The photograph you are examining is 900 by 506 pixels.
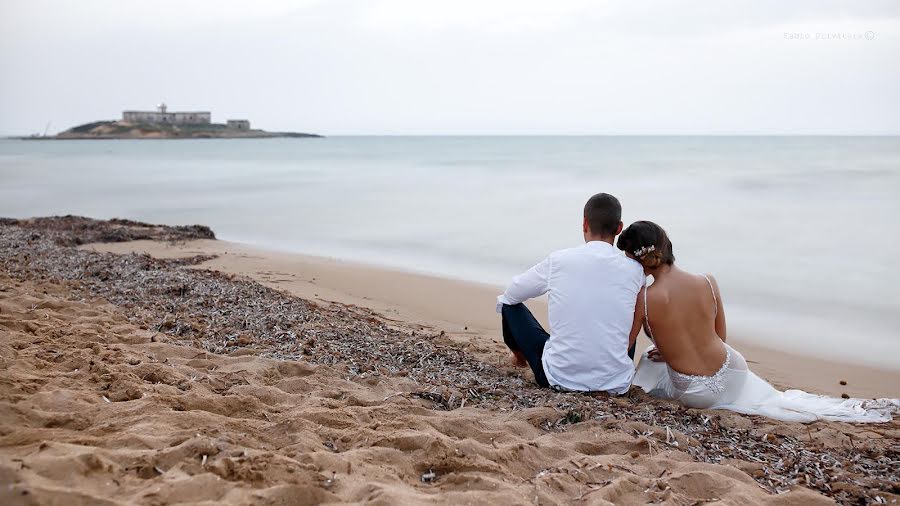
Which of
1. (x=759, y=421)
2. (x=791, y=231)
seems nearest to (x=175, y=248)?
(x=759, y=421)

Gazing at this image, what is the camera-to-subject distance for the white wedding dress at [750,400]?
3846 millimetres

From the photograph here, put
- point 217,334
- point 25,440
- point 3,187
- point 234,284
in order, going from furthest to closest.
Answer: point 3,187
point 234,284
point 217,334
point 25,440

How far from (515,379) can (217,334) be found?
2.15m

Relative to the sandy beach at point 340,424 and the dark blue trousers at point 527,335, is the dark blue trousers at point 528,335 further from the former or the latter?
the sandy beach at point 340,424

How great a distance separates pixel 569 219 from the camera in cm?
1622

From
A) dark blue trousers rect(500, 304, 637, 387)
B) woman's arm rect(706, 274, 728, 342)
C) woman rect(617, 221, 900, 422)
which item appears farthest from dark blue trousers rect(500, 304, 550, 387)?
woman's arm rect(706, 274, 728, 342)

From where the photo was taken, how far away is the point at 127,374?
3508mm

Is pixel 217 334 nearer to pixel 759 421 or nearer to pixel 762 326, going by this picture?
pixel 759 421

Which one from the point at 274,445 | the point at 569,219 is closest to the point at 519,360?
the point at 274,445

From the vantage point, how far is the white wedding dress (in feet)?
12.6

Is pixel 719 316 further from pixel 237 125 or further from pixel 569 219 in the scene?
pixel 237 125

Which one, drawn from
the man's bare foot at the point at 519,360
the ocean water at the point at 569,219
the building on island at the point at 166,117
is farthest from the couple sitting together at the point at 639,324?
the building on island at the point at 166,117

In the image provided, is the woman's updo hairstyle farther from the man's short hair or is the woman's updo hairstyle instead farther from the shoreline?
the shoreline

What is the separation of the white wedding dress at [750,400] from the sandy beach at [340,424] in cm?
12
